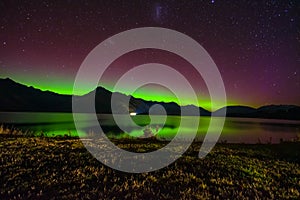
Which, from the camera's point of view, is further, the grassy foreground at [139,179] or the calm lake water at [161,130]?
the calm lake water at [161,130]

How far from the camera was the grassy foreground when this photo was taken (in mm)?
8508

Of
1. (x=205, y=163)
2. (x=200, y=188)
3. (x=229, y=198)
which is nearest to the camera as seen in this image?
(x=229, y=198)

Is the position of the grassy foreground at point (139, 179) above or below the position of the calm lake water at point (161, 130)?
above

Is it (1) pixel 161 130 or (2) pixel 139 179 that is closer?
(2) pixel 139 179

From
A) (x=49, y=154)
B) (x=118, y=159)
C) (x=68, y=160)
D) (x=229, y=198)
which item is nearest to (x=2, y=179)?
(x=68, y=160)

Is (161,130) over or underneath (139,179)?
underneath

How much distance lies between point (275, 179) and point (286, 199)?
252 centimetres

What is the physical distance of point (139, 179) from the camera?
33.9 feet

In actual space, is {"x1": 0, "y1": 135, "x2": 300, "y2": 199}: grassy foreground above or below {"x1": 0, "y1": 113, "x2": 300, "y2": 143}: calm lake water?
above

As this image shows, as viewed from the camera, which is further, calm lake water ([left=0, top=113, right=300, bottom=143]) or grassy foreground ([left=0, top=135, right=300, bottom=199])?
calm lake water ([left=0, top=113, right=300, bottom=143])

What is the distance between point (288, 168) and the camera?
43.2ft

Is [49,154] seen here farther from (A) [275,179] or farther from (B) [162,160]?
(A) [275,179]

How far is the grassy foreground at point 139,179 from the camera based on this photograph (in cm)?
851

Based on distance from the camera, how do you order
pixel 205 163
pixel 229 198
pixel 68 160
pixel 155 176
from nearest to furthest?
pixel 229 198 < pixel 155 176 < pixel 68 160 < pixel 205 163
